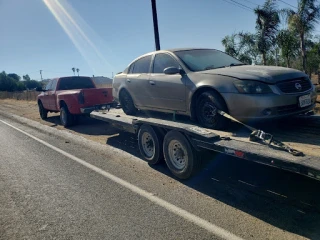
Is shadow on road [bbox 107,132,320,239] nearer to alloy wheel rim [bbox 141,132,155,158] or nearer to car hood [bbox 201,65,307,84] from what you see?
alloy wheel rim [bbox 141,132,155,158]

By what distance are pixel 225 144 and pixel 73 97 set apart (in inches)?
294

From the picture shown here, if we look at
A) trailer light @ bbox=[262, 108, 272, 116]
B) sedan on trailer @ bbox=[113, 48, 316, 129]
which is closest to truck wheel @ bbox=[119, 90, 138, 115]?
sedan on trailer @ bbox=[113, 48, 316, 129]

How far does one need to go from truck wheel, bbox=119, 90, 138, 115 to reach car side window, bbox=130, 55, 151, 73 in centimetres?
63

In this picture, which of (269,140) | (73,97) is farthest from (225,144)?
(73,97)

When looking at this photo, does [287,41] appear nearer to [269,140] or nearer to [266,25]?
[266,25]

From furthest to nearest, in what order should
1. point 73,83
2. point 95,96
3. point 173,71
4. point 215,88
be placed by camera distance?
point 73,83 → point 95,96 → point 173,71 → point 215,88

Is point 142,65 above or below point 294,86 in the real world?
above

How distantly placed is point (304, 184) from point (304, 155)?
4.57ft

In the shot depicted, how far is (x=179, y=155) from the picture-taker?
512cm

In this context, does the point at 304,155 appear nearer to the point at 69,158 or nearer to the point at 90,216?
the point at 90,216

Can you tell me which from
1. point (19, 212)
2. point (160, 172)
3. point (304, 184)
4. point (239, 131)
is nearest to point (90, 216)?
point (19, 212)

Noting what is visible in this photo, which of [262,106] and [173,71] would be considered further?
[173,71]

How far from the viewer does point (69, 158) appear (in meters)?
6.84

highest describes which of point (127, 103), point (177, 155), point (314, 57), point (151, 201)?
point (314, 57)
